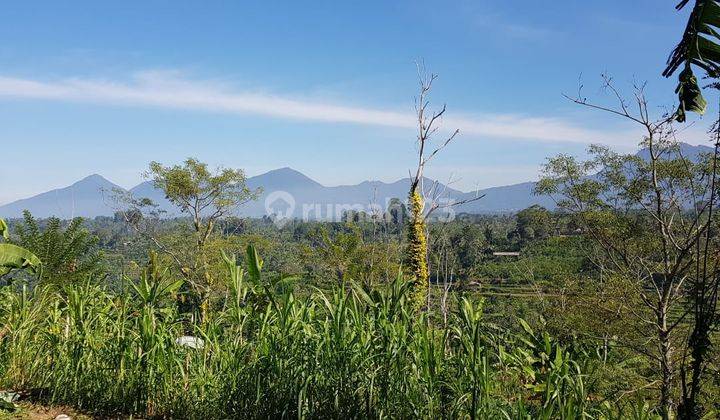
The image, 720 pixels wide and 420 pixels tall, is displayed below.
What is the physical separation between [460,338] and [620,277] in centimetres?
1210

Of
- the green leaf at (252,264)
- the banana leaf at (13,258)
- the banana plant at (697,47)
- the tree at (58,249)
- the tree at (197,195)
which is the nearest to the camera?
the banana plant at (697,47)

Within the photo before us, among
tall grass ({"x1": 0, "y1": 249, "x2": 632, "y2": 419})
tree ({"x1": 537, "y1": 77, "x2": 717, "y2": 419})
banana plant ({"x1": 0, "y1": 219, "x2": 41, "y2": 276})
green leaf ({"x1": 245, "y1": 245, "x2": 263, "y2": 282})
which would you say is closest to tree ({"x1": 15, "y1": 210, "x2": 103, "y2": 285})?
banana plant ({"x1": 0, "y1": 219, "x2": 41, "y2": 276})

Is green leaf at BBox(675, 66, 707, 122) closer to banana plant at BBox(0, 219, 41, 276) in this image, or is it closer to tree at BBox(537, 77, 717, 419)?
banana plant at BBox(0, 219, 41, 276)

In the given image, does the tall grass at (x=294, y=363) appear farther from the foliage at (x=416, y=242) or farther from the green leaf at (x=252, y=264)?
the foliage at (x=416, y=242)

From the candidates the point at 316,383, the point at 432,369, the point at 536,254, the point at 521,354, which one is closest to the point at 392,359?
the point at 432,369

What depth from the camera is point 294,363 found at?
8.30 feet

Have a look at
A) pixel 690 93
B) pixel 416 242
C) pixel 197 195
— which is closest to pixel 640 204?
pixel 416 242

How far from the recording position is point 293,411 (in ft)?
8.05

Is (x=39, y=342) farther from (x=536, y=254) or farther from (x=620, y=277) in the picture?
(x=536, y=254)

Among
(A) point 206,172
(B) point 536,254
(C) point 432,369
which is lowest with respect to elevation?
(B) point 536,254

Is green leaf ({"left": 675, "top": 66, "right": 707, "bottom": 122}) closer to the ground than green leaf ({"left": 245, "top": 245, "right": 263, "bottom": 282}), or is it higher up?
higher up

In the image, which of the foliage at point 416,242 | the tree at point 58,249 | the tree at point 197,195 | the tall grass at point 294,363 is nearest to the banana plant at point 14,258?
the tall grass at point 294,363

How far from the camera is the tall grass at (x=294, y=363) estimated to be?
2.31m

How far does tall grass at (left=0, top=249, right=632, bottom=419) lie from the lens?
7.59 feet
